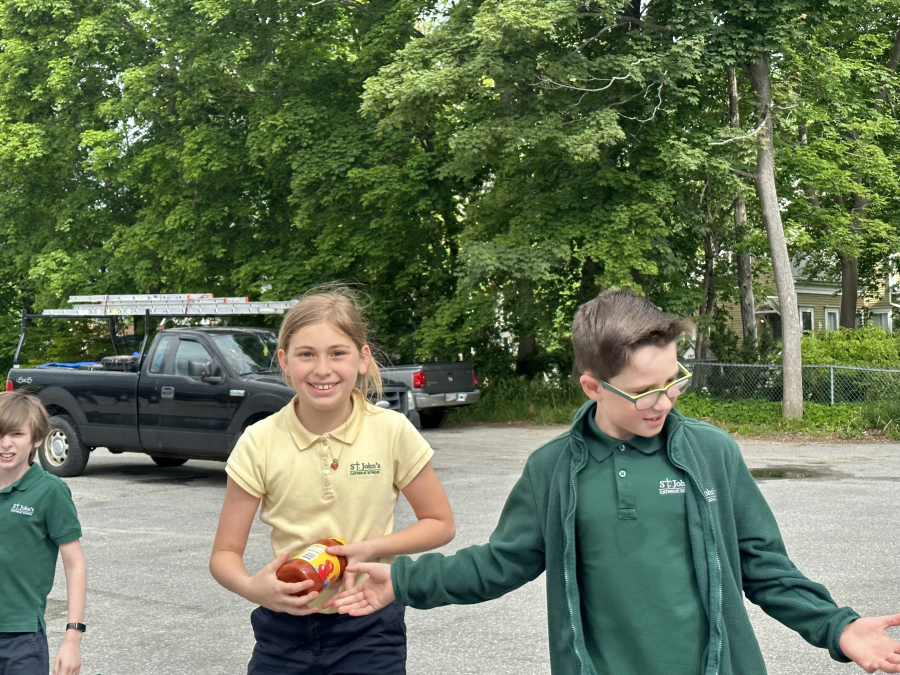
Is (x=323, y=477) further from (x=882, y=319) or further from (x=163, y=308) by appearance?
(x=882, y=319)

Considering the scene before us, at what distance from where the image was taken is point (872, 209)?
27.0 m

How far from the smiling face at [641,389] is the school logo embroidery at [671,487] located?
0.36 ft

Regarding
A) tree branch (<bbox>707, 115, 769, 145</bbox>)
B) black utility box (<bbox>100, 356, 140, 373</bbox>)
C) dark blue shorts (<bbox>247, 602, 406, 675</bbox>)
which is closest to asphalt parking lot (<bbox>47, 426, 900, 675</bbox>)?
black utility box (<bbox>100, 356, 140, 373</bbox>)

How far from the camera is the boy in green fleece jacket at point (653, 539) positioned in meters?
2.26

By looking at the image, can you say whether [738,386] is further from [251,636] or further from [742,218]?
[251,636]

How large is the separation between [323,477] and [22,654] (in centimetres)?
118

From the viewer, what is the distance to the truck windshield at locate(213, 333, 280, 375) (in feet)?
40.6

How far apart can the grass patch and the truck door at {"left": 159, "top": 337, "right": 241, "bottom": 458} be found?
11381 mm

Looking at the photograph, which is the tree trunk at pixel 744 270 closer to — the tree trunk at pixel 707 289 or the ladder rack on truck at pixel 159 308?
the tree trunk at pixel 707 289

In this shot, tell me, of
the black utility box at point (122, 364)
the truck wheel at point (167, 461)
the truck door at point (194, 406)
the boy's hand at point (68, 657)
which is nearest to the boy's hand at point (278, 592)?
the boy's hand at point (68, 657)

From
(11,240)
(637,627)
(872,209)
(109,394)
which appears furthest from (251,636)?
(11,240)

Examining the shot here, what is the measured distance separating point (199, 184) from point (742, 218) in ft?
47.0

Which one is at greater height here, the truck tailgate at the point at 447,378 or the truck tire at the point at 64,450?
the truck tailgate at the point at 447,378

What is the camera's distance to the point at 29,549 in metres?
3.25
